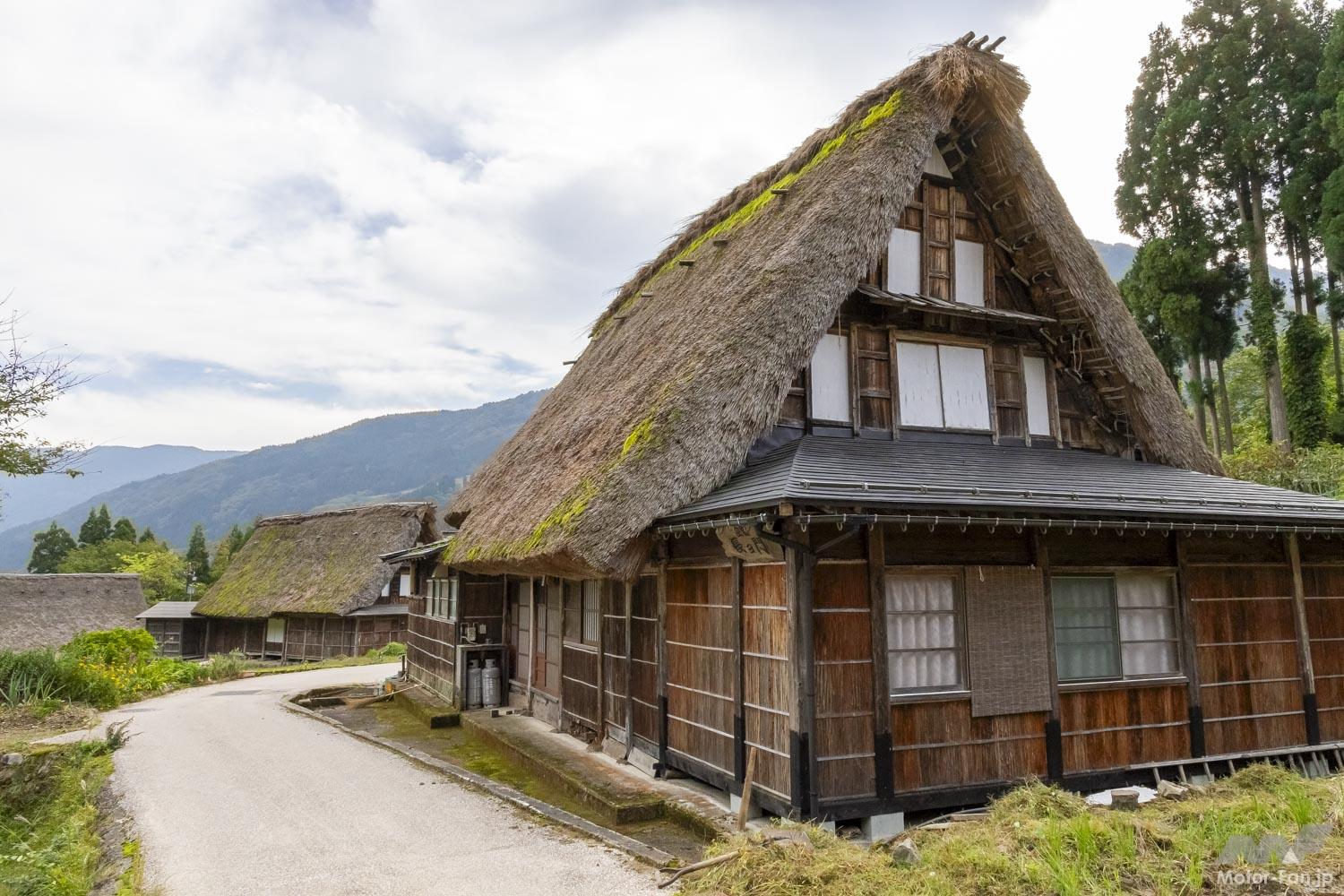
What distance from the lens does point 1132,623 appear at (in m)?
7.85

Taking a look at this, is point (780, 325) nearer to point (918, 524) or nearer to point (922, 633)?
point (918, 524)

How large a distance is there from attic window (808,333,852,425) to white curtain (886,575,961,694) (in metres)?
2.33

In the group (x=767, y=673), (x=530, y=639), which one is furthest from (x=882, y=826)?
(x=530, y=639)

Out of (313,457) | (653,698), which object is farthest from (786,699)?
(313,457)

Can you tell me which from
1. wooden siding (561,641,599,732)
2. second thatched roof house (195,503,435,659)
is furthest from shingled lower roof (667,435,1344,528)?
second thatched roof house (195,503,435,659)

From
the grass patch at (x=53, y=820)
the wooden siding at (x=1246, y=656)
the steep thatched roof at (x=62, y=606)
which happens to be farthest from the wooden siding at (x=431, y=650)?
the steep thatched roof at (x=62, y=606)

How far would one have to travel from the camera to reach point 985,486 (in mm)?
6918

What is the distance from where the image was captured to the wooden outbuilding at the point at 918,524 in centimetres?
657

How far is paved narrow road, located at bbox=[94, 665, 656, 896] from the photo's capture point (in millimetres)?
5586

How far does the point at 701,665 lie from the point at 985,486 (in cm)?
312

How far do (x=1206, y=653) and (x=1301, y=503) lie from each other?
183cm

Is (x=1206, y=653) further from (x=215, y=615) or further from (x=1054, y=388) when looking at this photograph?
(x=215, y=615)

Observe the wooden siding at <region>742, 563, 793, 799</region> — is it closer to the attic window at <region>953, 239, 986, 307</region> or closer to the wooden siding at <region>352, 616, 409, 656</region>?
the attic window at <region>953, 239, 986, 307</region>

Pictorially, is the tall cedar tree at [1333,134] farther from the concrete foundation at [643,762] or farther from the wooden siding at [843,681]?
the concrete foundation at [643,762]
